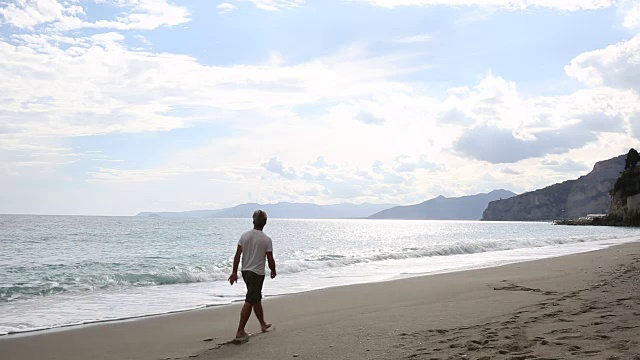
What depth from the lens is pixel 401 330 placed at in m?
7.62

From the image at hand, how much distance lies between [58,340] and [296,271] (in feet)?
43.6

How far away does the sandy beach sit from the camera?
600 cm

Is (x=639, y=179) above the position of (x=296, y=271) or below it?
above

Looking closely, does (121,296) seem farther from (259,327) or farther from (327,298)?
(259,327)

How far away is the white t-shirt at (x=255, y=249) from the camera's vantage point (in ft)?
27.4

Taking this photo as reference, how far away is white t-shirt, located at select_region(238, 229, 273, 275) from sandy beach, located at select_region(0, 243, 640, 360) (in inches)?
39.9

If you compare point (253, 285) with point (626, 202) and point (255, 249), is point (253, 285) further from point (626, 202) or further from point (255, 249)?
point (626, 202)

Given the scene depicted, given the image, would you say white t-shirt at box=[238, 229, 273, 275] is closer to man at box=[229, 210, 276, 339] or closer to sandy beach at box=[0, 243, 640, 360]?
man at box=[229, 210, 276, 339]

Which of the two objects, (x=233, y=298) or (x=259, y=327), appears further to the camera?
(x=233, y=298)

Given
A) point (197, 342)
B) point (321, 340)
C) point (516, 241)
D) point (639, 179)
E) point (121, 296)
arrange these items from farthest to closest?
point (639, 179), point (516, 241), point (121, 296), point (197, 342), point (321, 340)

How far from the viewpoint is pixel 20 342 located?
26.9ft

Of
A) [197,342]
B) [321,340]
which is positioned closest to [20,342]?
[197,342]

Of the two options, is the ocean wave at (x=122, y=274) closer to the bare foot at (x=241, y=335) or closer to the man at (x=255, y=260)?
the man at (x=255, y=260)

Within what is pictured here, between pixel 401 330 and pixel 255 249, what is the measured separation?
246cm
